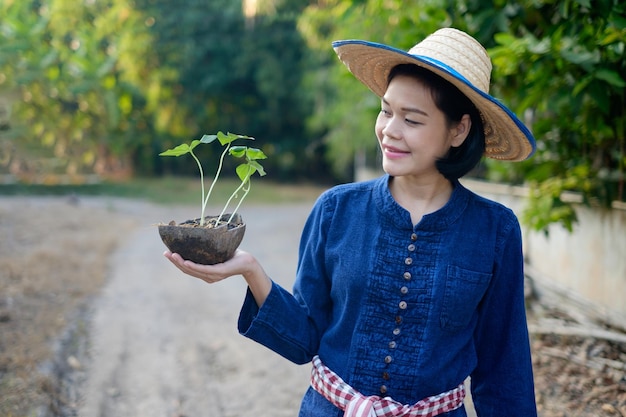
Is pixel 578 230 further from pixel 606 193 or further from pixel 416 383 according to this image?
pixel 416 383

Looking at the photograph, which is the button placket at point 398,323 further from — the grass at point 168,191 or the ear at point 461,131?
the grass at point 168,191

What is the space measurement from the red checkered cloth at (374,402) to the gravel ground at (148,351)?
198 centimetres

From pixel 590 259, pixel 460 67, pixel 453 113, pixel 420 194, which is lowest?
pixel 590 259

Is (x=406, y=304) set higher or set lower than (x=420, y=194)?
lower

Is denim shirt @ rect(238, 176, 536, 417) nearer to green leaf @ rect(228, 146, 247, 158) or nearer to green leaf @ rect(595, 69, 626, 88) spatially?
green leaf @ rect(228, 146, 247, 158)

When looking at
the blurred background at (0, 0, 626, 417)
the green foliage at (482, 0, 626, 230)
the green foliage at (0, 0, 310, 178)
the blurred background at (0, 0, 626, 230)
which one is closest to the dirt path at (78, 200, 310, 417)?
the blurred background at (0, 0, 626, 417)

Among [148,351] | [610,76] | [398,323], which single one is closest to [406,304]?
[398,323]

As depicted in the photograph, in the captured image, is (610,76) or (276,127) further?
(276,127)

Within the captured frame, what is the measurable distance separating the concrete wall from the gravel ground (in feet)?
0.84

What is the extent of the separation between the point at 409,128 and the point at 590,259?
3.95 m

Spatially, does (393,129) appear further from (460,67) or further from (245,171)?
(245,171)

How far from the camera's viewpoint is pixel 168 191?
702 inches

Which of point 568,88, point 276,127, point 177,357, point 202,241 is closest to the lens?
point 202,241

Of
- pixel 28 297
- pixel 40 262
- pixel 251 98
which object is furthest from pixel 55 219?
pixel 251 98
